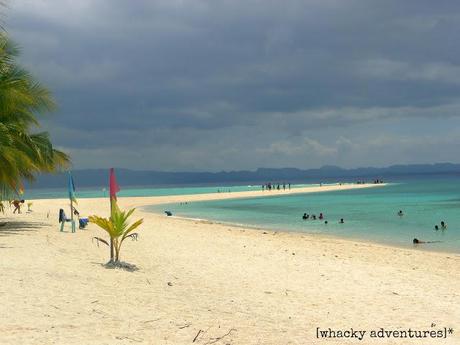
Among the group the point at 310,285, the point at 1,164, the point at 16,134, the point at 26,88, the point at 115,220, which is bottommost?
the point at 310,285

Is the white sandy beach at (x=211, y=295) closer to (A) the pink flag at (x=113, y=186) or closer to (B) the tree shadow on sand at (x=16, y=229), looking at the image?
(B) the tree shadow on sand at (x=16, y=229)

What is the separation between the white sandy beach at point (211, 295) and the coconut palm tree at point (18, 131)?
2.62 metres

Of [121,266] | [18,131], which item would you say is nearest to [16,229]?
[18,131]

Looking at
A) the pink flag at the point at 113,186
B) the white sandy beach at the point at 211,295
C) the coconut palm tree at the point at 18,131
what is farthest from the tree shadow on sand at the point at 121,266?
the coconut palm tree at the point at 18,131

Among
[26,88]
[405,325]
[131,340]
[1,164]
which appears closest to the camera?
[131,340]

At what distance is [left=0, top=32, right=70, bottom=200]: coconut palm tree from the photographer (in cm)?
1484

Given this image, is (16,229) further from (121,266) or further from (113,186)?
(121,266)

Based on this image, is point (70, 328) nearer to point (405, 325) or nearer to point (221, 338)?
point (221, 338)

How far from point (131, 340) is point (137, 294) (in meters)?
2.33

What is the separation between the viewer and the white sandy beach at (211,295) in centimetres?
598

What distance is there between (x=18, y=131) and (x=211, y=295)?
1110 cm

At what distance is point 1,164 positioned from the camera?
14.9 m

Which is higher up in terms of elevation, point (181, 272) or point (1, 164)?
point (1, 164)

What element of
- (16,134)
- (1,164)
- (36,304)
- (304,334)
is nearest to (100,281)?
(36,304)
